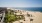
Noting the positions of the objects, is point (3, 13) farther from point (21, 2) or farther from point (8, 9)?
point (21, 2)

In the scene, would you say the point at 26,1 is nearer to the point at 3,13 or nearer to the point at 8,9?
the point at 8,9

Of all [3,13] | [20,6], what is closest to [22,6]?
[20,6]

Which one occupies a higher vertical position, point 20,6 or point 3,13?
point 20,6

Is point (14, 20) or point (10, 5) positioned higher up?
point (10, 5)

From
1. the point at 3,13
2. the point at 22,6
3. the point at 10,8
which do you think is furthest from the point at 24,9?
the point at 3,13

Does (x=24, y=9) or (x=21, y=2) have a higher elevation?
(x=21, y=2)

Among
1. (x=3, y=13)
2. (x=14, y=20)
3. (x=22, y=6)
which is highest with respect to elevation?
(x=22, y=6)

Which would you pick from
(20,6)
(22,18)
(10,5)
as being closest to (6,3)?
(10,5)

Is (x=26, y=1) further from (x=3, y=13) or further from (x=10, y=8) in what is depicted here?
(x=3, y=13)
